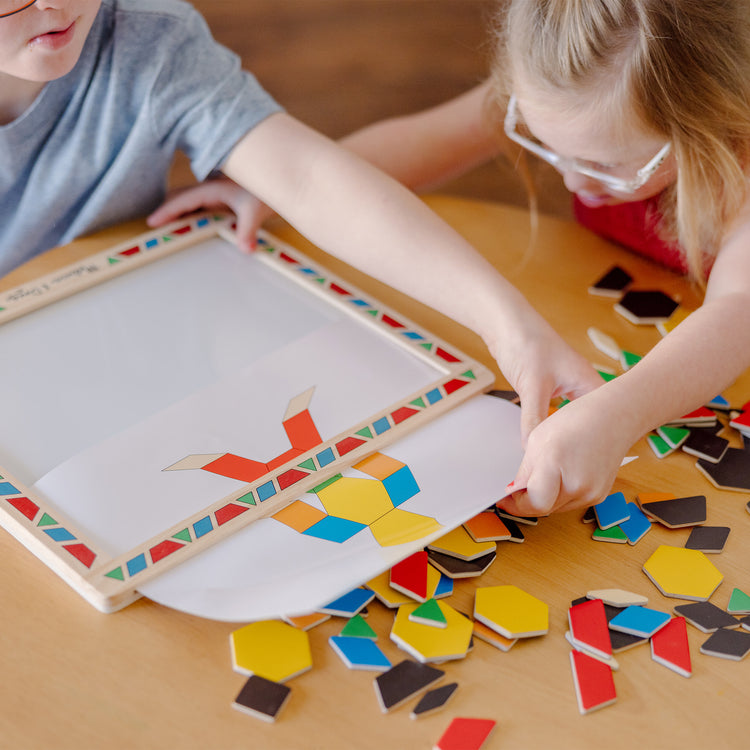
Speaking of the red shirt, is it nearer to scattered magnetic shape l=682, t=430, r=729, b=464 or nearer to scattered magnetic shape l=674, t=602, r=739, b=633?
scattered magnetic shape l=682, t=430, r=729, b=464

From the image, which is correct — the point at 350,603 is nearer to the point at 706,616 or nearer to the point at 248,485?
the point at 248,485

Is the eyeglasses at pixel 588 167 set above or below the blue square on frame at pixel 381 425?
above

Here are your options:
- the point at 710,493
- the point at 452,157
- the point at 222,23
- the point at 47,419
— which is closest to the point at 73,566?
the point at 47,419

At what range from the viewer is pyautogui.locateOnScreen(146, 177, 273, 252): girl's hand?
0.85m

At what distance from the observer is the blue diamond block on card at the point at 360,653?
1.72 feet

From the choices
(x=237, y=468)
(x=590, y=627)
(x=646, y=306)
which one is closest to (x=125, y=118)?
(x=237, y=468)

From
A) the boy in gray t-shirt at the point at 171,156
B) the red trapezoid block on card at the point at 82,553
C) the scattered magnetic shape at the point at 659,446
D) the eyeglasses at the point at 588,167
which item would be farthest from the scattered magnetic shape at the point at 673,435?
the red trapezoid block on card at the point at 82,553

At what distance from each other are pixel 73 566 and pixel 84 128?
49 cm

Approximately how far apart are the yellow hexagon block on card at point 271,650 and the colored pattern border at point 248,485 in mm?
65

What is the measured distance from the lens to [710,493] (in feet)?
2.17

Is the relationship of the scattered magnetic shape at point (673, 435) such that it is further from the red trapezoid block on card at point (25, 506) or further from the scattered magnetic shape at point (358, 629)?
the red trapezoid block on card at point (25, 506)

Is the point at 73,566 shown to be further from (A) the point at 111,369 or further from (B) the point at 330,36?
(B) the point at 330,36

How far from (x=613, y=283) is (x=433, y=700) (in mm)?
495

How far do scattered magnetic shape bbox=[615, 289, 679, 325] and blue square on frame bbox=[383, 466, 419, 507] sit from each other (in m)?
0.32
